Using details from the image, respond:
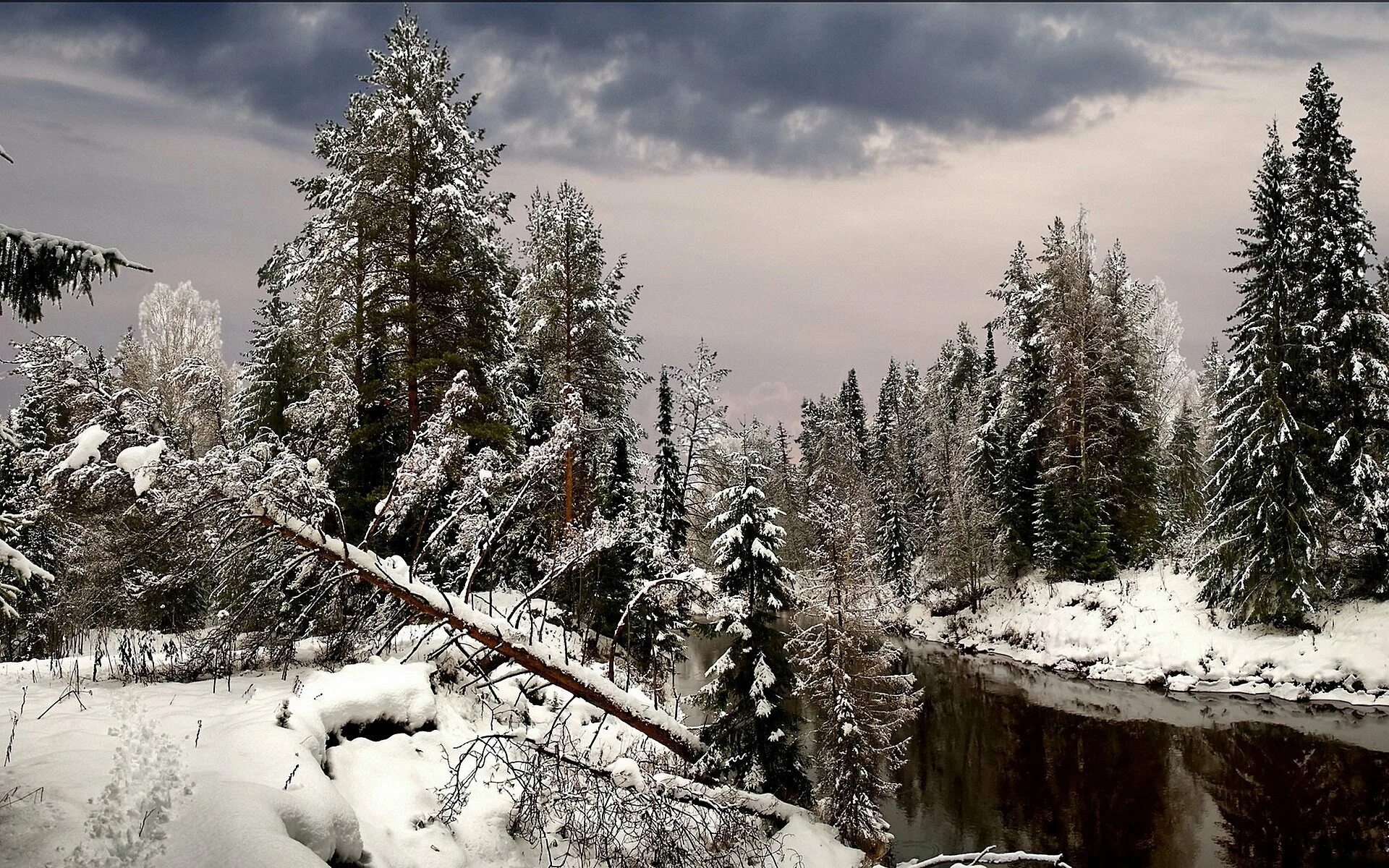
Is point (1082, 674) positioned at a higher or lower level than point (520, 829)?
lower

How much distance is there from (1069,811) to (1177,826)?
5.88ft

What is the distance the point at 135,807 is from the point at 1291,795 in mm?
18600

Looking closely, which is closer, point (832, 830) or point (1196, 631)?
point (832, 830)

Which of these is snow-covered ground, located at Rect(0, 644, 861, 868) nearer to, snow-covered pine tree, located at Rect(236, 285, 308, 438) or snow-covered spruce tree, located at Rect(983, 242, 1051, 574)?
snow-covered pine tree, located at Rect(236, 285, 308, 438)

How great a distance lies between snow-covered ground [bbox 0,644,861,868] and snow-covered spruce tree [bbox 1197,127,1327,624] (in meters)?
19.5

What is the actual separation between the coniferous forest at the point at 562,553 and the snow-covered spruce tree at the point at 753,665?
76 millimetres

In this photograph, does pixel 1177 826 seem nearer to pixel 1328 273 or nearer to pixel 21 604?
pixel 1328 273

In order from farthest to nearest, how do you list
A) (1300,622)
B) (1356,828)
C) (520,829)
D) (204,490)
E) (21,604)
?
1. (1300,622)
2. (21,604)
3. (1356,828)
4. (520,829)
5. (204,490)

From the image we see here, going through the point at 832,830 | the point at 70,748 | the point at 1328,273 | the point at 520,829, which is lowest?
the point at 832,830

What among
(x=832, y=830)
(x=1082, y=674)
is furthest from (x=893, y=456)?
(x=832, y=830)

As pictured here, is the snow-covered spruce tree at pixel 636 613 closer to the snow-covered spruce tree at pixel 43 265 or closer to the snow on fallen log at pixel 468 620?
the snow on fallen log at pixel 468 620

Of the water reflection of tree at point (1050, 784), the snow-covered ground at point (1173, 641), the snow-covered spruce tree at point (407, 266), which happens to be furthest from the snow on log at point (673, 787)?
the snow-covered ground at point (1173, 641)

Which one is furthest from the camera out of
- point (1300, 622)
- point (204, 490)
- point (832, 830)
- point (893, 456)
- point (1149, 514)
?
point (893, 456)

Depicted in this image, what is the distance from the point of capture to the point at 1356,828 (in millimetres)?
12156
